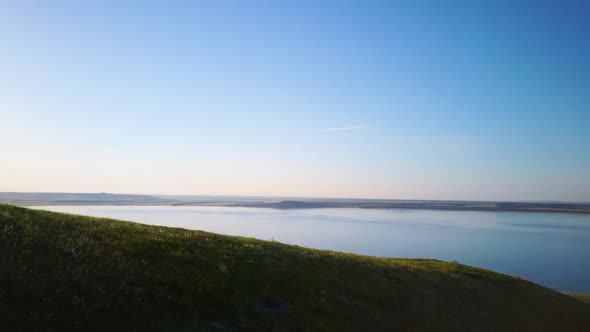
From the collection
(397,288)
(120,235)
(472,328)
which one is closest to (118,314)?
(120,235)

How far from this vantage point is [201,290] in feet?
45.6

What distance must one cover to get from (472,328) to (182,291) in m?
15.3

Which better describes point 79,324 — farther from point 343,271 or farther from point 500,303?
point 500,303

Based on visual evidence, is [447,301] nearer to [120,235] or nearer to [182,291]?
[182,291]

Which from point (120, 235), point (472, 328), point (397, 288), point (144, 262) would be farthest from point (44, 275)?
point (472, 328)

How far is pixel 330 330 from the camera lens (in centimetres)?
1441

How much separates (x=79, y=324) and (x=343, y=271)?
49.0 ft

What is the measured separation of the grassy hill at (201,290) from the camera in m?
10.9

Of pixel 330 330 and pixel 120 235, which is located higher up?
pixel 120 235

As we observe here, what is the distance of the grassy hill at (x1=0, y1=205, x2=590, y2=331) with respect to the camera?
10875mm

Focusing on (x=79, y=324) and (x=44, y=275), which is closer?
(x=79, y=324)

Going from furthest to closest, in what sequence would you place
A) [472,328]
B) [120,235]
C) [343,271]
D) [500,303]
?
[500,303] < [343,271] < [472,328] < [120,235]

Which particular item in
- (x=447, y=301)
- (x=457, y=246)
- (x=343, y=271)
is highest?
(x=343, y=271)

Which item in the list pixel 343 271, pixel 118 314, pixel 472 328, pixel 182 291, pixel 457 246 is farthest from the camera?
pixel 457 246
